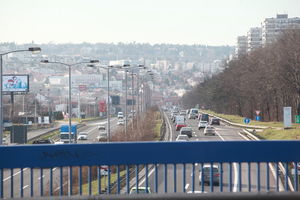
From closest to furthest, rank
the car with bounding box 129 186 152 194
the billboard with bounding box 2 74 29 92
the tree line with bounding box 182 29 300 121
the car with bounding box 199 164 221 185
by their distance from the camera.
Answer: the car with bounding box 129 186 152 194 → the car with bounding box 199 164 221 185 → the tree line with bounding box 182 29 300 121 → the billboard with bounding box 2 74 29 92

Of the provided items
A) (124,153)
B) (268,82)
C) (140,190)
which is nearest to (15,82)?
(268,82)

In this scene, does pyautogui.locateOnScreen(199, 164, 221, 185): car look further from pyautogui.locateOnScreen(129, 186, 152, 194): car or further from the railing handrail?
pyautogui.locateOnScreen(129, 186, 152, 194): car

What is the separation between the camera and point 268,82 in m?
73.4

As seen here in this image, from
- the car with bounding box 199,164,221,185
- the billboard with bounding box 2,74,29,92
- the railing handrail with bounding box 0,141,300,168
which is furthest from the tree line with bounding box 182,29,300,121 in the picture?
the railing handrail with bounding box 0,141,300,168

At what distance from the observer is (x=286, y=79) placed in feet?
222

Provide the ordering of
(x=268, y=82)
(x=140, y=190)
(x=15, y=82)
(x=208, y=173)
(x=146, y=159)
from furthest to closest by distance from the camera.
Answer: (x=268, y=82) < (x=15, y=82) < (x=208, y=173) < (x=140, y=190) < (x=146, y=159)

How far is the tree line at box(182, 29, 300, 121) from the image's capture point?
6744 centimetres

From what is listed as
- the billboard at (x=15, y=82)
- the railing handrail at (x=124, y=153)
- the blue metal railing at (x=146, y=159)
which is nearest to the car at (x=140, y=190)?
the blue metal railing at (x=146, y=159)

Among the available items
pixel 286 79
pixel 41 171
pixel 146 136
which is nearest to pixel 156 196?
pixel 41 171

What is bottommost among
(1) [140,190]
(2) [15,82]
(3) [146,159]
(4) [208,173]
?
(1) [140,190]

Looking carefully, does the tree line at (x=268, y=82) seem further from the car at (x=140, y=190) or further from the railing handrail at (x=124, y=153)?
the railing handrail at (x=124, y=153)

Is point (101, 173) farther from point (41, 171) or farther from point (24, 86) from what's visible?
point (24, 86)

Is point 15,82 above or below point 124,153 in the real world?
above

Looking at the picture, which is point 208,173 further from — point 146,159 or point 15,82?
point 15,82
